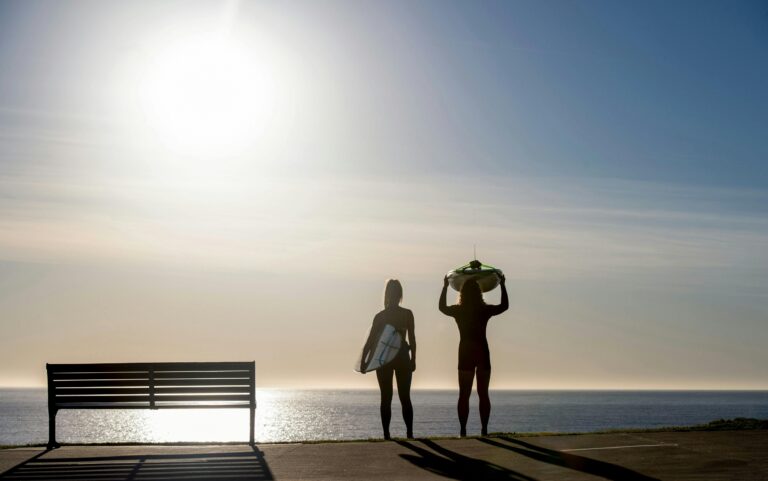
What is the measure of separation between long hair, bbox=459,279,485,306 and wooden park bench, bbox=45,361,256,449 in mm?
2951

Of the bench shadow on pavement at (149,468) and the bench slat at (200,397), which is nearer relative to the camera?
the bench shadow on pavement at (149,468)

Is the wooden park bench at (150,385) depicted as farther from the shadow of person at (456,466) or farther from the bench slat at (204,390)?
the shadow of person at (456,466)

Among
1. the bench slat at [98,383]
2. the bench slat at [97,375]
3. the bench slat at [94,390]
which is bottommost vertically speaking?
the bench slat at [94,390]

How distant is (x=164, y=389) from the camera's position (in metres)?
13.8

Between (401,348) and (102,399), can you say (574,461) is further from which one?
(102,399)

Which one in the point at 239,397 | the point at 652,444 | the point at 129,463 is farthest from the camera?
the point at 239,397

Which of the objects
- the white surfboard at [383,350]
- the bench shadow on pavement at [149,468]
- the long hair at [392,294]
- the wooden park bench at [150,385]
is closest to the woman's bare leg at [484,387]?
the white surfboard at [383,350]

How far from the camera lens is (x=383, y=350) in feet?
45.2

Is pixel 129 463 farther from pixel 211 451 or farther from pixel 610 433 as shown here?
pixel 610 433

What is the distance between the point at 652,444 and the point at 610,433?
1494mm

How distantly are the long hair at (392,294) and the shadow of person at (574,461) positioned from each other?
2260 mm

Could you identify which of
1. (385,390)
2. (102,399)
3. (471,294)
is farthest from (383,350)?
(102,399)

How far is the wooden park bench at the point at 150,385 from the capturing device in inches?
539

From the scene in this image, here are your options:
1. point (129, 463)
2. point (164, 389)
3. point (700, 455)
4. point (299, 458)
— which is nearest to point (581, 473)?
point (700, 455)
